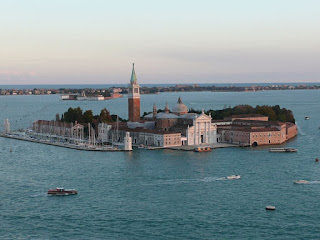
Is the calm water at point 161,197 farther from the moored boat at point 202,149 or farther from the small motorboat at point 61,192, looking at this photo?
the moored boat at point 202,149

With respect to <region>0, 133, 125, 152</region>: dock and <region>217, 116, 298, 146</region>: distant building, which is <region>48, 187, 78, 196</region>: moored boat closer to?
<region>0, 133, 125, 152</region>: dock

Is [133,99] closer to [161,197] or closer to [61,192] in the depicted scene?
[61,192]

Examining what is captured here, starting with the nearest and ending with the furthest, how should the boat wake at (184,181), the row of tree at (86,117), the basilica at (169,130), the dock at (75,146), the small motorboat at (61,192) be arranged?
1. the small motorboat at (61,192)
2. the boat wake at (184,181)
3. the dock at (75,146)
4. the basilica at (169,130)
5. the row of tree at (86,117)

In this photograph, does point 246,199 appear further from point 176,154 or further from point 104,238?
point 176,154

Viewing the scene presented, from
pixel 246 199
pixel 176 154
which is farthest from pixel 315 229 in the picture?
pixel 176 154

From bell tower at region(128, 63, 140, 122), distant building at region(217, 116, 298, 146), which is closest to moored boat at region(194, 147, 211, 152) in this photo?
distant building at region(217, 116, 298, 146)

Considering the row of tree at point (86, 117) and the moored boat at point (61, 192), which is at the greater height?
the row of tree at point (86, 117)

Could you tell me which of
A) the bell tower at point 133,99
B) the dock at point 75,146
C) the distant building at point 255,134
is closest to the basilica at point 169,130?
the distant building at point 255,134

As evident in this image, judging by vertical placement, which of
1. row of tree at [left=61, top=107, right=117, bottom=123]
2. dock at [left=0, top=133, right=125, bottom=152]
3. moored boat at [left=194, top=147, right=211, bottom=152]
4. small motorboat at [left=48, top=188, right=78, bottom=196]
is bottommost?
dock at [left=0, top=133, right=125, bottom=152]
